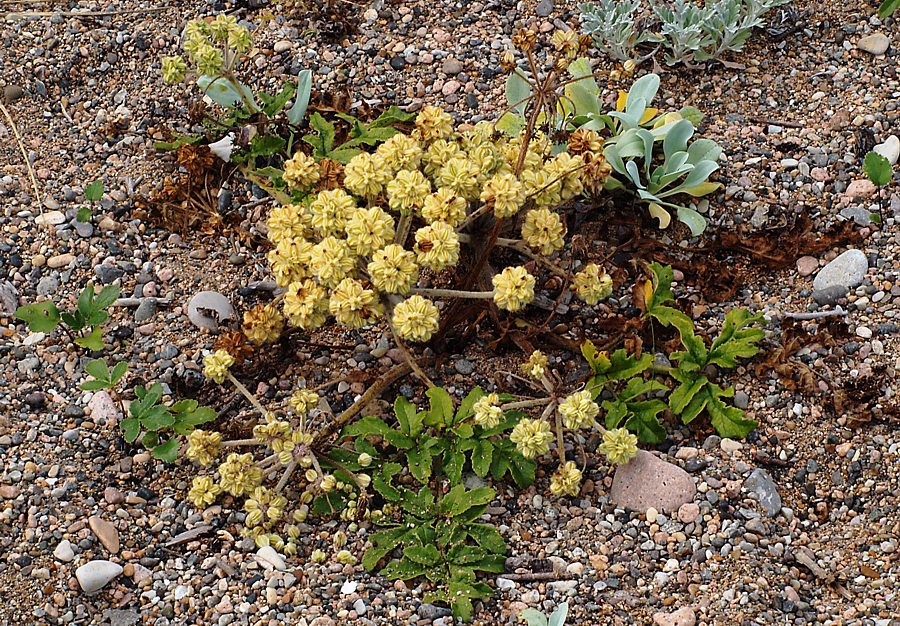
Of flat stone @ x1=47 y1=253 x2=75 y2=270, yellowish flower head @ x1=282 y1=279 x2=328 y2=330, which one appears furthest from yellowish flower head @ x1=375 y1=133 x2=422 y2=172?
flat stone @ x1=47 y1=253 x2=75 y2=270

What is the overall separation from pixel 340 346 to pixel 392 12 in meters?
1.87

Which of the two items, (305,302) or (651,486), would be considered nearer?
(305,302)

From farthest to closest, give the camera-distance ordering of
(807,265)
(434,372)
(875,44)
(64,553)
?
1. (875,44)
2. (807,265)
3. (434,372)
4. (64,553)

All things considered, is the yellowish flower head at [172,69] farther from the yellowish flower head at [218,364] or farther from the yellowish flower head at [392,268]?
the yellowish flower head at [392,268]

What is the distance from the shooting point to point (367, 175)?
10.4 feet

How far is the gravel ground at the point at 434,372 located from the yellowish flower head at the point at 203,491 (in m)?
0.10

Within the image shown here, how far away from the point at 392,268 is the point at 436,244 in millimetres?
140

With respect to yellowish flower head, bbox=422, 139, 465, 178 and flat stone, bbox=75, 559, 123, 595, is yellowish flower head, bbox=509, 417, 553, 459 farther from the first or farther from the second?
flat stone, bbox=75, 559, 123, 595

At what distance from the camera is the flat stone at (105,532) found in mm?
3078

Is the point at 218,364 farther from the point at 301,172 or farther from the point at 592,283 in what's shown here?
the point at 592,283

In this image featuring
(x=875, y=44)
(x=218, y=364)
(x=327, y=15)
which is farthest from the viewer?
(x=327, y=15)

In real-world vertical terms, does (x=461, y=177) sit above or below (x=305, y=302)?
above

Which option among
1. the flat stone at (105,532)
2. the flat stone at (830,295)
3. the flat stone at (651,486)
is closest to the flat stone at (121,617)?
the flat stone at (105,532)

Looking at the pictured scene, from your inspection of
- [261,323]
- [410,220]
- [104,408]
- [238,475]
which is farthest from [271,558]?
[410,220]
